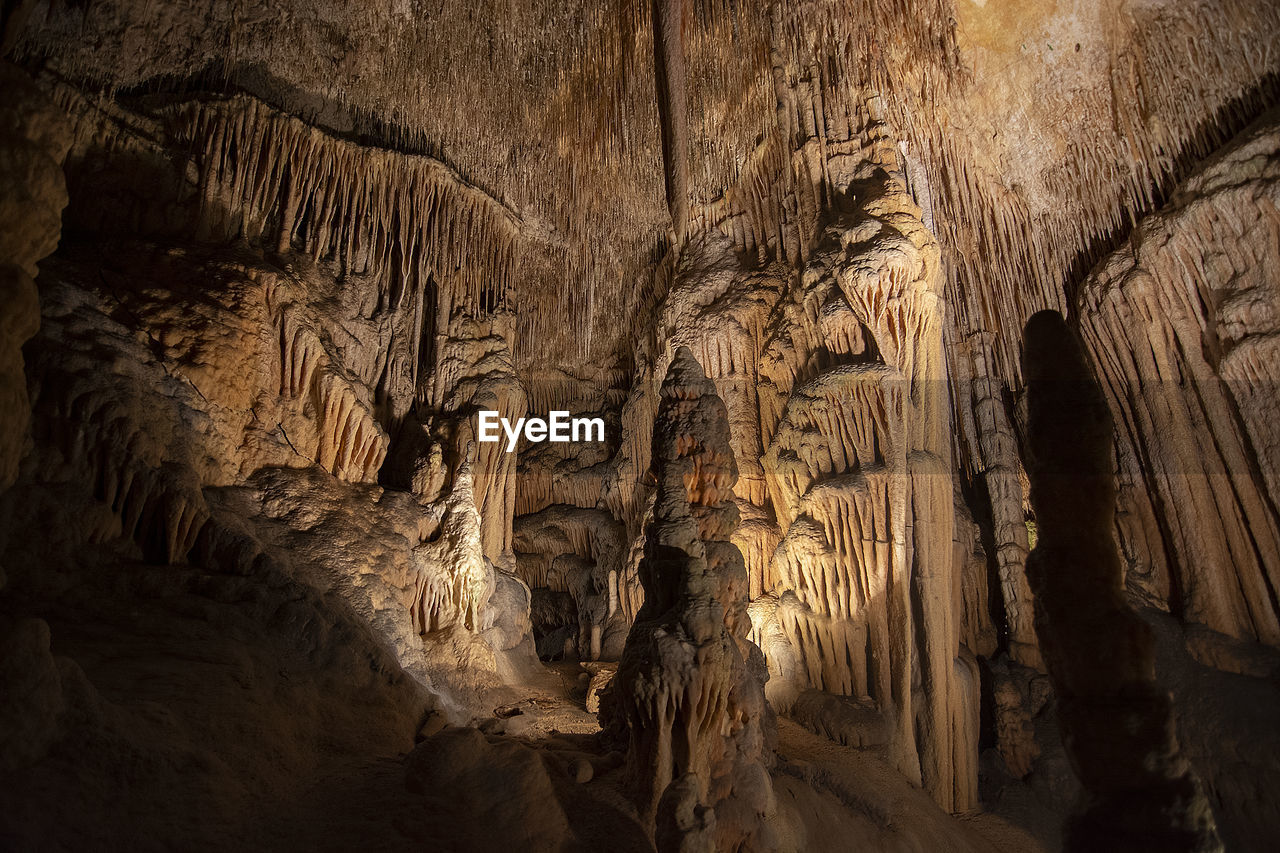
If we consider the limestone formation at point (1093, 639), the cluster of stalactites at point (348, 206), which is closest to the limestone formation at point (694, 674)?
the limestone formation at point (1093, 639)

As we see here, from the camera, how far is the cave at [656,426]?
380 centimetres

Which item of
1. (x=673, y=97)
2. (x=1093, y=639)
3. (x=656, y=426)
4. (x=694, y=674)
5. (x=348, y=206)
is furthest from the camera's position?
(x=348, y=206)

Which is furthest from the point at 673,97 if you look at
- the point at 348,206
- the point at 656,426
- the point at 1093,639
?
the point at 1093,639

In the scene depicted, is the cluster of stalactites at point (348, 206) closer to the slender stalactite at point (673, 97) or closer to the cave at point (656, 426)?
the cave at point (656, 426)

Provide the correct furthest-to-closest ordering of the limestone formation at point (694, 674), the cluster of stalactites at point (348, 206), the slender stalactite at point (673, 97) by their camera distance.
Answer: the slender stalactite at point (673, 97) → the cluster of stalactites at point (348, 206) → the limestone formation at point (694, 674)

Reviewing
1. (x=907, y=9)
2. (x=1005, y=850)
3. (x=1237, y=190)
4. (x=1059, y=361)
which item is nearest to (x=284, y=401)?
(x=1059, y=361)

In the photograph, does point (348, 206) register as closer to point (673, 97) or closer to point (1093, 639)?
point (673, 97)

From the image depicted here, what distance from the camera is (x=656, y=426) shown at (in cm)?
636

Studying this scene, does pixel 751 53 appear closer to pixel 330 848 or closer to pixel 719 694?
pixel 719 694

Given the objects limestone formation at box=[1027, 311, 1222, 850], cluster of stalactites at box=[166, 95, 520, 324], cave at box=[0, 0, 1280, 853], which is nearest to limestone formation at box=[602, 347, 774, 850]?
cave at box=[0, 0, 1280, 853]

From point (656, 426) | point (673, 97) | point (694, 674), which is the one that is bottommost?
point (694, 674)

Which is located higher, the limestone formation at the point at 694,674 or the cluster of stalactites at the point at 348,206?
the cluster of stalactites at the point at 348,206

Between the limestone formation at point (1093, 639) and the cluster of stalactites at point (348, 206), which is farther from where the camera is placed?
the cluster of stalactites at point (348, 206)

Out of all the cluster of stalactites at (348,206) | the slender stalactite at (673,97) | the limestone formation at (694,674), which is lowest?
the limestone formation at (694,674)
